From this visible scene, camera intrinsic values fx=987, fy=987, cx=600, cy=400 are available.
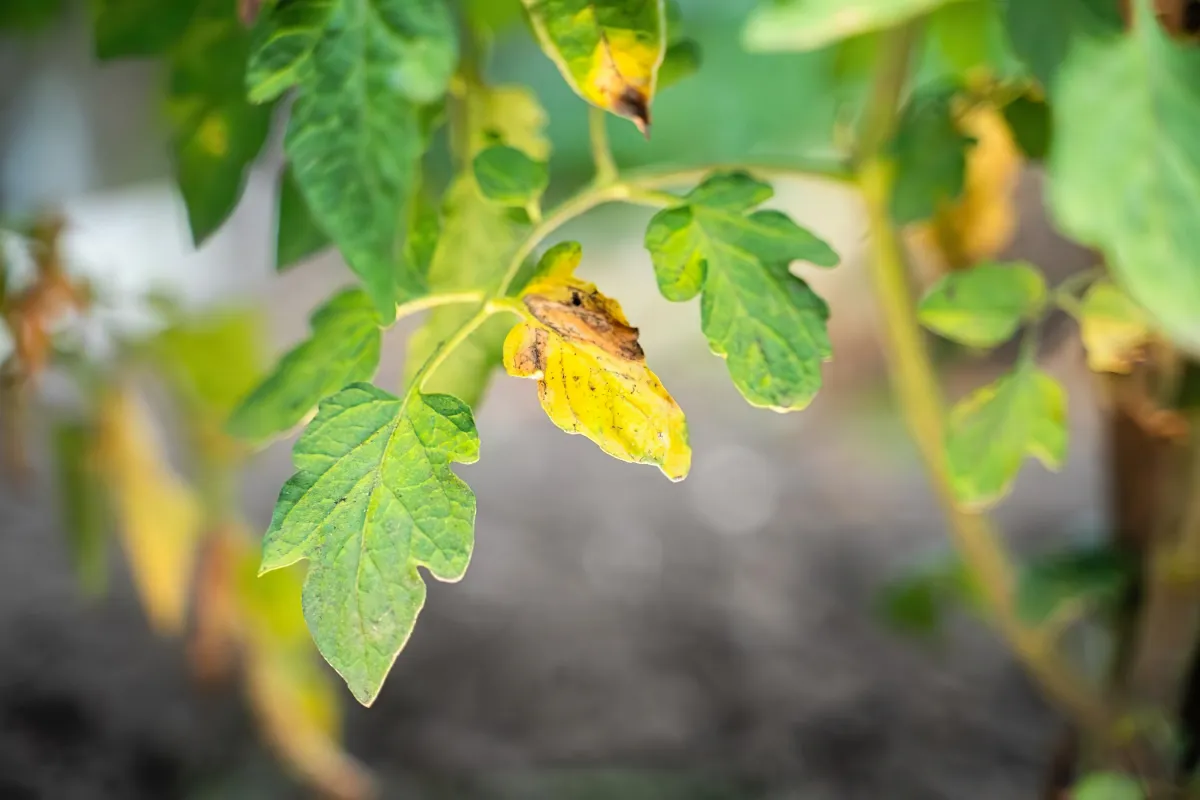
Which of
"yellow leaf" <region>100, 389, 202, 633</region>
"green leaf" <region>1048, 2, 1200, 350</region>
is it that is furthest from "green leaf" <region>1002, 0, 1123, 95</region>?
"yellow leaf" <region>100, 389, 202, 633</region>

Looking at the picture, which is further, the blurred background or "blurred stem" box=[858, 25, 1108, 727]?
the blurred background

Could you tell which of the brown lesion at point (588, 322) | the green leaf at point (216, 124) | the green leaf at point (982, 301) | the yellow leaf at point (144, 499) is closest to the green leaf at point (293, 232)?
the green leaf at point (216, 124)

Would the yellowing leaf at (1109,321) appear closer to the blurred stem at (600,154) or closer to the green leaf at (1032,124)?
the green leaf at (1032,124)

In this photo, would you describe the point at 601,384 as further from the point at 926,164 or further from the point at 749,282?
the point at 926,164

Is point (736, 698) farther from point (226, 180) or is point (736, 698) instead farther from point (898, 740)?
point (226, 180)

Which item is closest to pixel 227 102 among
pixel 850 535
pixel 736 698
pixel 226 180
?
pixel 226 180

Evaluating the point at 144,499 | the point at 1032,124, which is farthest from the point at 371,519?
the point at 144,499

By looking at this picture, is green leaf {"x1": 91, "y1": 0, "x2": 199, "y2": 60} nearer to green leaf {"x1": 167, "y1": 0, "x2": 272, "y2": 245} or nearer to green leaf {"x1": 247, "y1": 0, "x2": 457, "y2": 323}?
green leaf {"x1": 167, "y1": 0, "x2": 272, "y2": 245}
